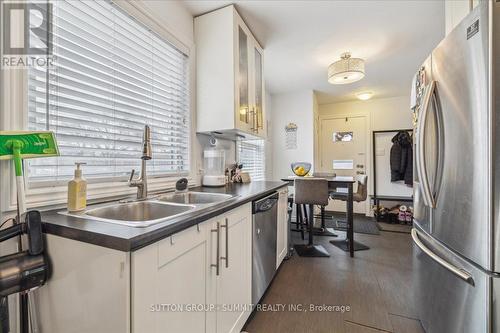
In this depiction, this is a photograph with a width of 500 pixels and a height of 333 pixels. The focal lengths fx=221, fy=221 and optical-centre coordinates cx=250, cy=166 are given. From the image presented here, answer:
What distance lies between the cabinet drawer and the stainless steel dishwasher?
61 cm

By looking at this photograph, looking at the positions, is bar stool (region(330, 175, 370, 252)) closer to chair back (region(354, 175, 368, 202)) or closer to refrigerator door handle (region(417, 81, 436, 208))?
chair back (region(354, 175, 368, 202))

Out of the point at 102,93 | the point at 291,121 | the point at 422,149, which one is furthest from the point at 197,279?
the point at 291,121

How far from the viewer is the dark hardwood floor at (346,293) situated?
1.48 meters

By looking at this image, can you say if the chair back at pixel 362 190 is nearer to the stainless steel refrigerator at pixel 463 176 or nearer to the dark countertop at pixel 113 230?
the stainless steel refrigerator at pixel 463 176

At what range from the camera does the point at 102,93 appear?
49.4 inches

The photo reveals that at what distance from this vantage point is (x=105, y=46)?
1278mm

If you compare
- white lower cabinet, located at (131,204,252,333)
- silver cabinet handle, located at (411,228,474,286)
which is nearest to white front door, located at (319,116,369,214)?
silver cabinet handle, located at (411,228,474,286)

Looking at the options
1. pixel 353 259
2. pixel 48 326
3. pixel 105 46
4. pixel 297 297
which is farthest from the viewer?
pixel 353 259

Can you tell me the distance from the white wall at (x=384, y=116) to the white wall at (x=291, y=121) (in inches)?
49.4

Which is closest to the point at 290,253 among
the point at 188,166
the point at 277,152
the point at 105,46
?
the point at 188,166

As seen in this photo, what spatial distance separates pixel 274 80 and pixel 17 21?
3104mm

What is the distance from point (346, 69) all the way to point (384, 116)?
2.56 meters

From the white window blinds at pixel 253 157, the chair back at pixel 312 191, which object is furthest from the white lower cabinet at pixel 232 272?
the white window blinds at pixel 253 157

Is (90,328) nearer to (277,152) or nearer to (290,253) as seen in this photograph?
→ (290,253)
